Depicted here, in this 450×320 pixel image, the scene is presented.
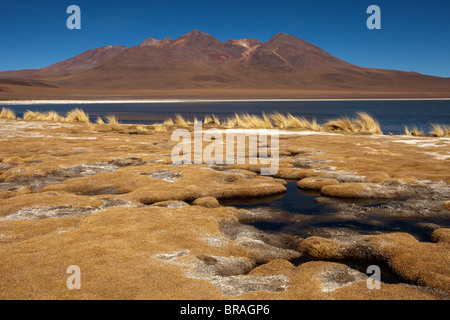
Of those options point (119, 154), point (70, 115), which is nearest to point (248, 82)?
point (70, 115)

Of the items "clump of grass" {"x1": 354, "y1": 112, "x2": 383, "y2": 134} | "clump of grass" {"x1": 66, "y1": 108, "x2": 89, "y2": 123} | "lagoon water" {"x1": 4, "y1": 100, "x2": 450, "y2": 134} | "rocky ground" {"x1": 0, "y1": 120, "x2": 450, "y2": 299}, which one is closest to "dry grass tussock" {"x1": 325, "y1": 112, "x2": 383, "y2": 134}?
"clump of grass" {"x1": 354, "y1": 112, "x2": 383, "y2": 134}

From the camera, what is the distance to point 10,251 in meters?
4.91

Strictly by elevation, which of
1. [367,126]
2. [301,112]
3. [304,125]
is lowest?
[367,126]

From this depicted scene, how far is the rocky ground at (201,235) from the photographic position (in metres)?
4.15

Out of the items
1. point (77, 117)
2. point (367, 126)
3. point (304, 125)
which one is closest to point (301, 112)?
point (304, 125)

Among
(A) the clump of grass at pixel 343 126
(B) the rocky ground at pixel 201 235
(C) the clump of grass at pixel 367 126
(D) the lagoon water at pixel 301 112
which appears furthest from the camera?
(D) the lagoon water at pixel 301 112

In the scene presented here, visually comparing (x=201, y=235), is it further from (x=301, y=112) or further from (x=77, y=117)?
(x=301, y=112)

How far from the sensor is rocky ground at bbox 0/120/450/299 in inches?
163

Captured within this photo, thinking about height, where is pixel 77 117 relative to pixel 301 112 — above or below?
below

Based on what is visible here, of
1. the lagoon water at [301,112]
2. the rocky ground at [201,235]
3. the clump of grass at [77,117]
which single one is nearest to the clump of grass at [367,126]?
the lagoon water at [301,112]

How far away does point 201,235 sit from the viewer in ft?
19.1

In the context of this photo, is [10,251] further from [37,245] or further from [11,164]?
[11,164]

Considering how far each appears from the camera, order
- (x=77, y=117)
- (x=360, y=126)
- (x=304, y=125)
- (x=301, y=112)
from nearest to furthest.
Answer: (x=360, y=126) < (x=304, y=125) < (x=77, y=117) < (x=301, y=112)

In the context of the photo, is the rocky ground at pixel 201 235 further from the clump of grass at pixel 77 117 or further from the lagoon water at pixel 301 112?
the lagoon water at pixel 301 112
